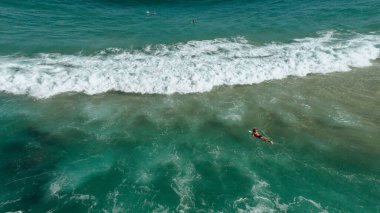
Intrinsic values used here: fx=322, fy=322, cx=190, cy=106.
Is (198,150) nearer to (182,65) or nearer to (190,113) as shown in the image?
(190,113)

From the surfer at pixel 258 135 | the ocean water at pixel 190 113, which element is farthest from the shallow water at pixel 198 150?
the surfer at pixel 258 135

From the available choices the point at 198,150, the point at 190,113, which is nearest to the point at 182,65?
the point at 190,113

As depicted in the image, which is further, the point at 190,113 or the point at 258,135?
the point at 190,113

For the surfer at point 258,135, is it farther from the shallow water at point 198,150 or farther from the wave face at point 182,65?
the wave face at point 182,65

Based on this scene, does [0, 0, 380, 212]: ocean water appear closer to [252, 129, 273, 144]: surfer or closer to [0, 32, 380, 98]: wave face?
[0, 32, 380, 98]: wave face

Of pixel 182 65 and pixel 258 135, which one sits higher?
pixel 182 65

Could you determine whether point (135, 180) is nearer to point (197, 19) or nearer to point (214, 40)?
point (214, 40)
